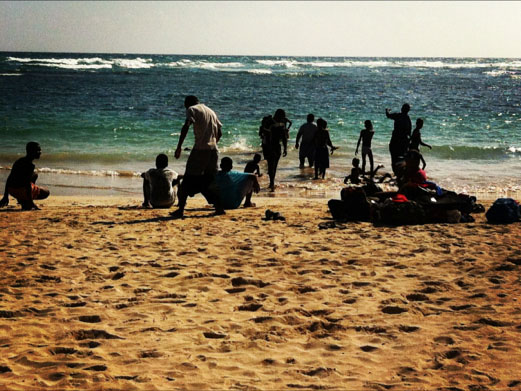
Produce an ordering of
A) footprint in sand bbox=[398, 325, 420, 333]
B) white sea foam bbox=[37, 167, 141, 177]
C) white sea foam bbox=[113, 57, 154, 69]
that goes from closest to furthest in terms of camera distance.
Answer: footprint in sand bbox=[398, 325, 420, 333] → white sea foam bbox=[37, 167, 141, 177] → white sea foam bbox=[113, 57, 154, 69]

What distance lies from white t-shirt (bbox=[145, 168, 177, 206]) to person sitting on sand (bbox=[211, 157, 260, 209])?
79 cm

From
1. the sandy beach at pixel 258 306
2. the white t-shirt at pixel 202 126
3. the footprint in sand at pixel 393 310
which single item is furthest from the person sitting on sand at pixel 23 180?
the footprint in sand at pixel 393 310

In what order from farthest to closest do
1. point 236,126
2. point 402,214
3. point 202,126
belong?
point 236,126 → point 202,126 → point 402,214

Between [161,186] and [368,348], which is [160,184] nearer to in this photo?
[161,186]

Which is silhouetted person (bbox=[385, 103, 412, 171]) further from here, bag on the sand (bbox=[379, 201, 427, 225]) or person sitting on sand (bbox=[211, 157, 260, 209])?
bag on the sand (bbox=[379, 201, 427, 225])

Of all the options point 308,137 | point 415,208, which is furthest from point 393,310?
point 308,137

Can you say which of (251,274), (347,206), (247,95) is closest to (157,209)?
(347,206)

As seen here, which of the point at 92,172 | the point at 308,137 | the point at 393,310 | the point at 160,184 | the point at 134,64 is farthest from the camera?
the point at 134,64

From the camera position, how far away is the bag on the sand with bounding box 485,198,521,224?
7.90 metres

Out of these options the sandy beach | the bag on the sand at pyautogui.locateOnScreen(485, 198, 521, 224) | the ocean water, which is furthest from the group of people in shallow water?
the bag on the sand at pyautogui.locateOnScreen(485, 198, 521, 224)

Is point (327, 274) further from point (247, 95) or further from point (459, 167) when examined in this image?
point (247, 95)

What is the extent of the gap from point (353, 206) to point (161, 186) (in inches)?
115

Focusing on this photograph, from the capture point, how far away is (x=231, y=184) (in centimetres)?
903

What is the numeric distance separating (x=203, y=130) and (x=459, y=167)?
9.78m
